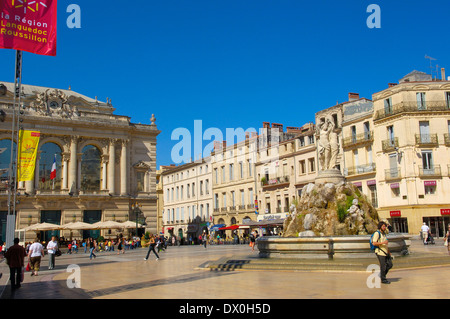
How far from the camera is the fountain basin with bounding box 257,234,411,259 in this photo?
13.8m

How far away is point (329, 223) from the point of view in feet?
54.0

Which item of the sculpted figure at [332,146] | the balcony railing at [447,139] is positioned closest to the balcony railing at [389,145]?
the balcony railing at [447,139]

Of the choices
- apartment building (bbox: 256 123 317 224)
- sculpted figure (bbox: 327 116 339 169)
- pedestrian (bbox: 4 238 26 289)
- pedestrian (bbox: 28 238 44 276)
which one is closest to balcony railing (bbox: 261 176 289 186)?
apartment building (bbox: 256 123 317 224)

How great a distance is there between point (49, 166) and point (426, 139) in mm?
35641

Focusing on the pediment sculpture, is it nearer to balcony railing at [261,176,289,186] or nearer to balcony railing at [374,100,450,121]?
balcony railing at [261,176,289,186]

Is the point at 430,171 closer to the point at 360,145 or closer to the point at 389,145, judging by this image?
the point at 389,145

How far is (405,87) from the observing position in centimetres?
3734

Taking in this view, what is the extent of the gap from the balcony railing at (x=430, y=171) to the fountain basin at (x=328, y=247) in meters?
23.2

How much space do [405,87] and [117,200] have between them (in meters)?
30.3

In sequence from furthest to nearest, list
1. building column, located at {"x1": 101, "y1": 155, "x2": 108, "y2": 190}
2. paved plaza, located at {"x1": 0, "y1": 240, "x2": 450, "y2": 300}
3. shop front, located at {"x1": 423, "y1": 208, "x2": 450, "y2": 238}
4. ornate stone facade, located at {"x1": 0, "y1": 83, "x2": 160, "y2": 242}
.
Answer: building column, located at {"x1": 101, "y1": 155, "x2": 108, "y2": 190}, ornate stone facade, located at {"x1": 0, "y1": 83, "x2": 160, "y2": 242}, shop front, located at {"x1": 423, "y1": 208, "x2": 450, "y2": 238}, paved plaza, located at {"x1": 0, "y1": 240, "x2": 450, "y2": 300}

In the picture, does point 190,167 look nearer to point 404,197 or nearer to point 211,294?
point 404,197

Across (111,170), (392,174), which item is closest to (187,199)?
A: (111,170)

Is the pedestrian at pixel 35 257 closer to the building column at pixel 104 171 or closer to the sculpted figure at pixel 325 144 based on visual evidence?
the sculpted figure at pixel 325 144
